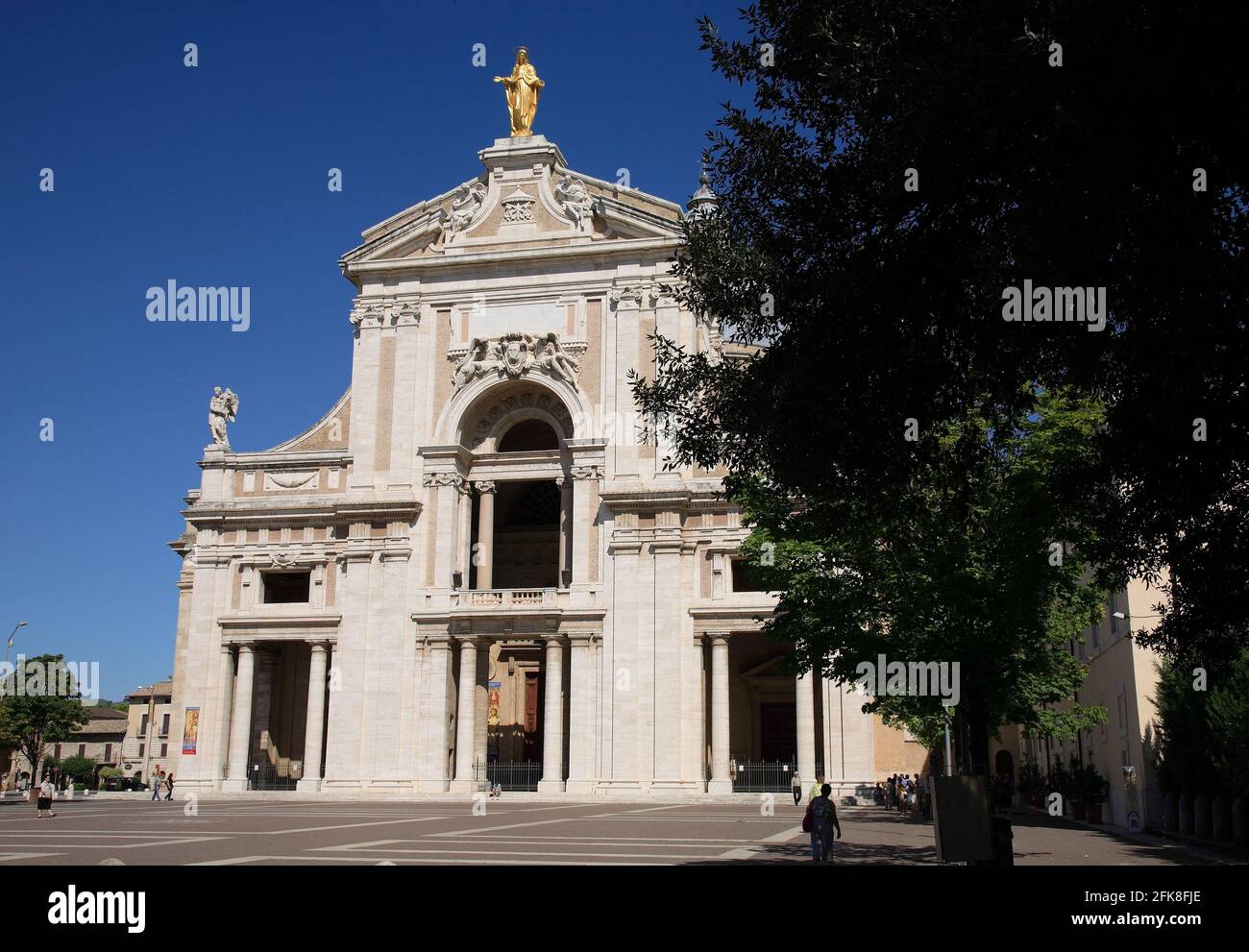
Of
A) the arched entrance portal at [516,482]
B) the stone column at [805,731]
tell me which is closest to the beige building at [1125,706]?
the stone column at [805,731]

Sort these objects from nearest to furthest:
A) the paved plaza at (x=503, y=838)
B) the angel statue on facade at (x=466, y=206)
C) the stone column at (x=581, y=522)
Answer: the paved plaza at (x=503, y=838) < the stone column at (x=581, y=522) < the angel statue on facade at (x=466, y=206)

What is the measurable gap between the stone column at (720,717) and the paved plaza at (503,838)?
17.2 feet

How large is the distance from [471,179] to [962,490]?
4111 centimetres

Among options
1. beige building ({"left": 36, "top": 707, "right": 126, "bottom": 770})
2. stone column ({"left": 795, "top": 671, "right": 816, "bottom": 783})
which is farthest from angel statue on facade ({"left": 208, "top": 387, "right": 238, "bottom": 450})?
beige building ({"left": 36, "top": 707, "right": 126, "bottom": 770})

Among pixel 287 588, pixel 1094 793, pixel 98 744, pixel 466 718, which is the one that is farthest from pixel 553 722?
pixel 98 744

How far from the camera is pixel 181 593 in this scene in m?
55.2

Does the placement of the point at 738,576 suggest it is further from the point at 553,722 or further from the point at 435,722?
the point at 435,722

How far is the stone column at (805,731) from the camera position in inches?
1746

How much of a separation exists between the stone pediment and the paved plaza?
932 inches

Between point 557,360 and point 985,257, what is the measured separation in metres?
38.6

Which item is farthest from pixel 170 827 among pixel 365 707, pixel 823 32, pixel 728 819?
pixel 823 32

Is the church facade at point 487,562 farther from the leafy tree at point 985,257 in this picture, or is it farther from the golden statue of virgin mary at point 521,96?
the leafy tree at point 985,257

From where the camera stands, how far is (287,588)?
55438 mm
